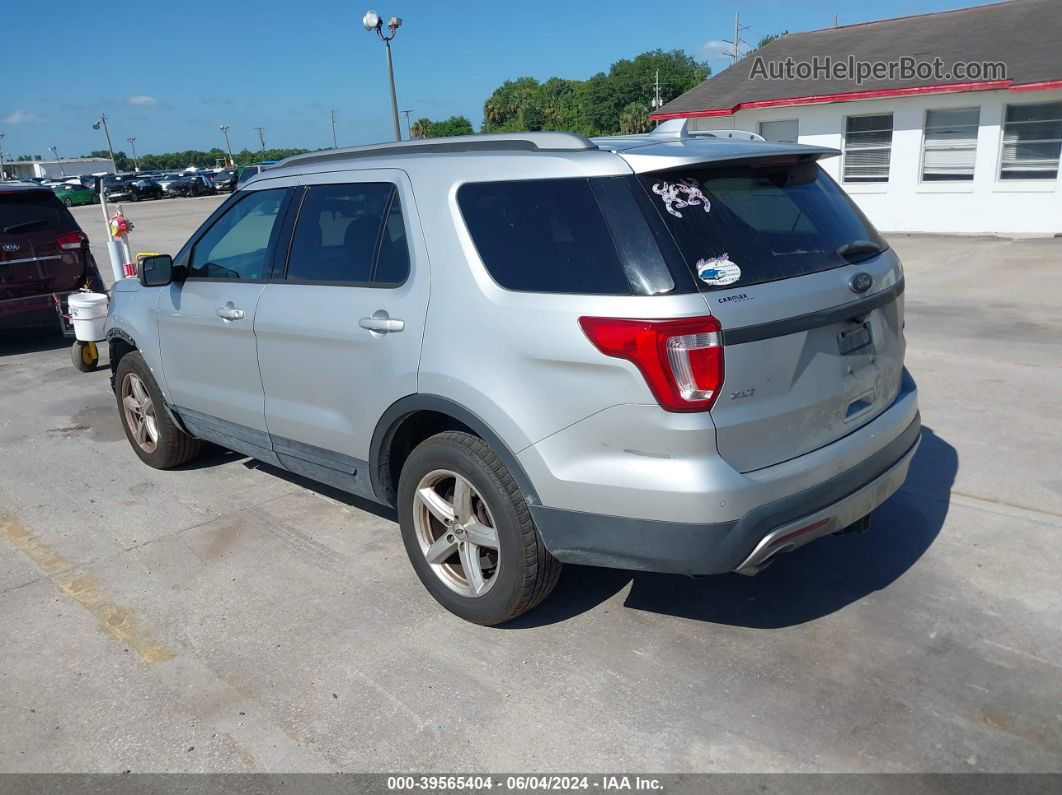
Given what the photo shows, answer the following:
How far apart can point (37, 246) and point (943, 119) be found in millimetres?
16451

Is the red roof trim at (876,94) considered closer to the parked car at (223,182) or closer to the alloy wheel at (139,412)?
the alloy wheel at (139,412)

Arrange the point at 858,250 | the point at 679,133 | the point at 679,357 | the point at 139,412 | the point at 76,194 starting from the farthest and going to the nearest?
the point at 76,194 < the point at 139,412 < the point at 679,133 < the point at 858,250 < the point at 679,357

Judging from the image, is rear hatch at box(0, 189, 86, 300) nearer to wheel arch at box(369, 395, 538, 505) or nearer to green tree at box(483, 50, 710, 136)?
wheel arch at box(369, 395, 538, 505)

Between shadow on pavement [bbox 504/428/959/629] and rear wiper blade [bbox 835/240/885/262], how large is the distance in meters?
1.46

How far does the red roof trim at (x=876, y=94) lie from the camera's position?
51.7 feet

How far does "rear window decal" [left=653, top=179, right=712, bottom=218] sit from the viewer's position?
296 cm

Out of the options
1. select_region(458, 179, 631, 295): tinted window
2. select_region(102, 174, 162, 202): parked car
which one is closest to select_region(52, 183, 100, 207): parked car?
select_region(102, 174, 162, 202): parked car

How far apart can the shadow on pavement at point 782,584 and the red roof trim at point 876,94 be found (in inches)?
471

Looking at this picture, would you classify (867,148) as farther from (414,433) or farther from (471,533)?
(471,533)

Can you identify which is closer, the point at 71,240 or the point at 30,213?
the point at 30,213

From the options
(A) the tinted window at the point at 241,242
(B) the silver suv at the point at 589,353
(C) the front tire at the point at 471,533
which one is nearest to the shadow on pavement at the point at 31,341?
(A) the tinted window at the point at 241,242

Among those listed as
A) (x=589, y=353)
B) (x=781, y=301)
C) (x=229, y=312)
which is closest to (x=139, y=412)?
(x=229, y=312)

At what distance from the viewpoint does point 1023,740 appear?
278 centimetres

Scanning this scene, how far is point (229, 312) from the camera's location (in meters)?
4.51
